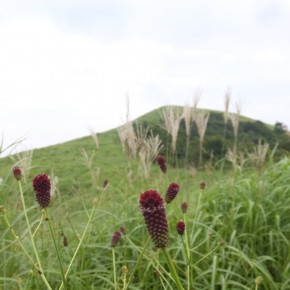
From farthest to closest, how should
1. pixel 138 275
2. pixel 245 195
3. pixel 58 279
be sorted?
pixel 245 195 < pixel 138 275 < pixel 58 279

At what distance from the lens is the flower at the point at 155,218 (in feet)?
2.90

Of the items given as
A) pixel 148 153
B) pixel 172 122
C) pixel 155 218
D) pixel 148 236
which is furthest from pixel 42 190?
pixel 172 122

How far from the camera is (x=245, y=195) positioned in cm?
462

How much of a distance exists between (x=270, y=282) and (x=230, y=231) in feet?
2.44

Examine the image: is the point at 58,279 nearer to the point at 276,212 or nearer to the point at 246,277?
the point at 246,277

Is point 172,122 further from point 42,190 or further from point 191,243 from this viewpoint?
point 42,190

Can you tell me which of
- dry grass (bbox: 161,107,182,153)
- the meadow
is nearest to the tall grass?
the meadow

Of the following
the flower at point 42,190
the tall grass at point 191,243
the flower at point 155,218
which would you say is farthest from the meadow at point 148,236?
the flower at point 155,218

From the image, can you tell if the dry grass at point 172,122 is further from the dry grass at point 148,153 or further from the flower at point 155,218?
the flower at point 155,218

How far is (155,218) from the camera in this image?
92 cm

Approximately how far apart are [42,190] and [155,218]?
51 cm

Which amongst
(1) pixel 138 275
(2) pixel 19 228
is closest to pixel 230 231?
(1) pixel 138 275

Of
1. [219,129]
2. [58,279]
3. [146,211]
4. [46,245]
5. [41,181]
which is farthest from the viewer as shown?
[219,129]

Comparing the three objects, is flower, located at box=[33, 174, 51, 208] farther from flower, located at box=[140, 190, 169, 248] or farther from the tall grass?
the tall grass
